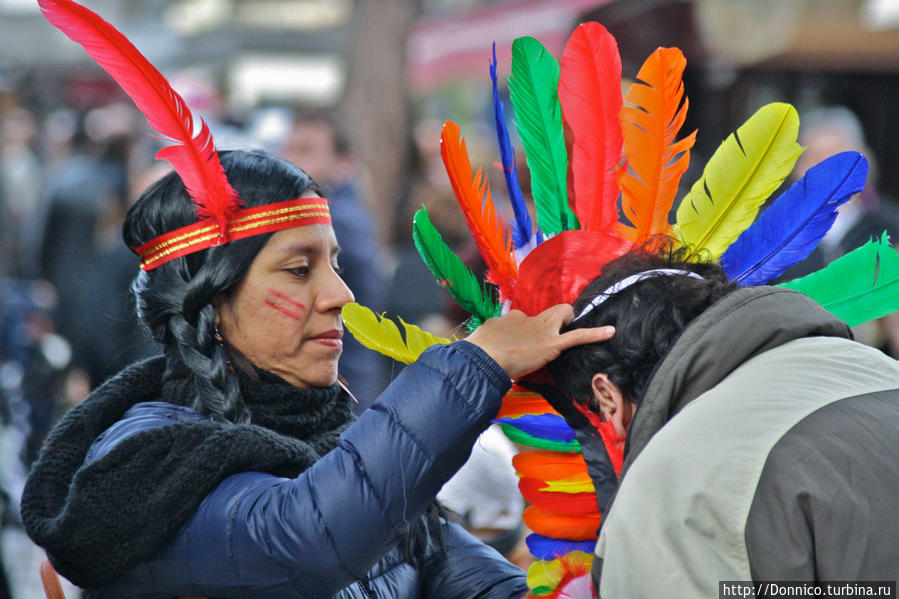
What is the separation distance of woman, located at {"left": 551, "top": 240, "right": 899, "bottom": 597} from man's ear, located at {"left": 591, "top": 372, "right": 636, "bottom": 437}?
0.09 metres

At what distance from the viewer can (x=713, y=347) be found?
154cm

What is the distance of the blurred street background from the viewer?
15.6 ft

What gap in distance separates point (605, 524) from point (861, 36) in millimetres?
7225

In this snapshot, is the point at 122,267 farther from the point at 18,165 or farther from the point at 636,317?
the point at 18,165

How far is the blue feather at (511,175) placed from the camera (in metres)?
1.97

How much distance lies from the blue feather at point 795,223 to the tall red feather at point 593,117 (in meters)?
0.25

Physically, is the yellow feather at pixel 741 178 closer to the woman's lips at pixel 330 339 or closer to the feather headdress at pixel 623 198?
the feather headdress at pixel 623 198

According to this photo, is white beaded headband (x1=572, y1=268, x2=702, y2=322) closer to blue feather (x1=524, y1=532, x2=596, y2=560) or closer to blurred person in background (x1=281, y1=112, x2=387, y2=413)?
blue feather (x1=524, y1=532, x2=596, y2=560)

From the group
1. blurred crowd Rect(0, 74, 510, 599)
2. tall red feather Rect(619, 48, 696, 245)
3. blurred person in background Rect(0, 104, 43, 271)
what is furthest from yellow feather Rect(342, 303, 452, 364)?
blurred person in background Rect(0, 104, 43, 271)

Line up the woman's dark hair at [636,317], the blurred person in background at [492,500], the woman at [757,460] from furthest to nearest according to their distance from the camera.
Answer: the blurred person in background at [492,500], the woman's dark hair at [636,317], the woman at [757,460]

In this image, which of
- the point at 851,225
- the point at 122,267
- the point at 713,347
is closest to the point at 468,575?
the point at 713,347

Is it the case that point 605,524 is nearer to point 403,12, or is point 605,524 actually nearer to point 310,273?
point 310,273

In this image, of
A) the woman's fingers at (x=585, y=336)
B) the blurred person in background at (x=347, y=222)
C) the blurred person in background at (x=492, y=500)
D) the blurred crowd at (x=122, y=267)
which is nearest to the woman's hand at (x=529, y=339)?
the woman's fingers at (x=585, y=336)

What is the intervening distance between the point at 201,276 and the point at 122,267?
9.31 ft
